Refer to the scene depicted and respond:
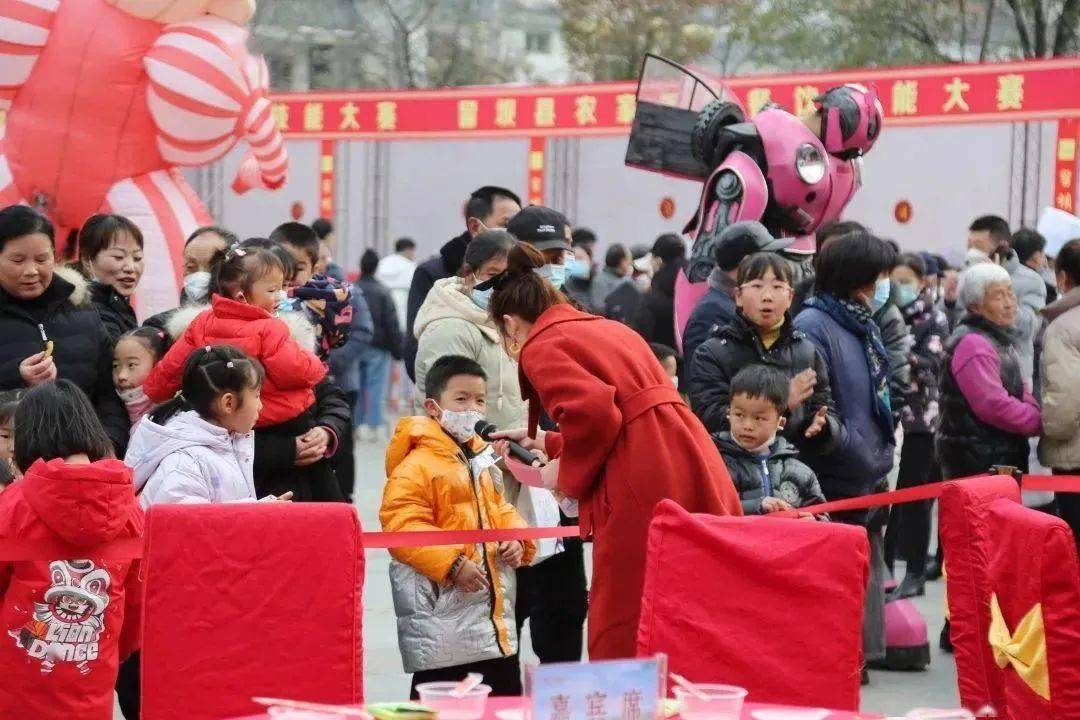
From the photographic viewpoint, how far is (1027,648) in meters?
3.62

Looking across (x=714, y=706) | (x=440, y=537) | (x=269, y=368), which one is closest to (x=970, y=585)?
(x=714, y=706)

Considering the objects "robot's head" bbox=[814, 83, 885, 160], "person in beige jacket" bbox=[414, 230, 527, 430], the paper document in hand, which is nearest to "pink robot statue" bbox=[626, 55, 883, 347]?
"robot's head" bbox=[814, 83, 885, 160]

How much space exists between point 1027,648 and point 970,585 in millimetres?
267

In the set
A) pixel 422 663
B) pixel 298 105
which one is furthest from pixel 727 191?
pixel 298 105

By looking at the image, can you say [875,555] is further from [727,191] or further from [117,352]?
[117,352]

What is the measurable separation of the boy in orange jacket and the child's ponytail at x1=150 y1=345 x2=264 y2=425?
1.66 feet

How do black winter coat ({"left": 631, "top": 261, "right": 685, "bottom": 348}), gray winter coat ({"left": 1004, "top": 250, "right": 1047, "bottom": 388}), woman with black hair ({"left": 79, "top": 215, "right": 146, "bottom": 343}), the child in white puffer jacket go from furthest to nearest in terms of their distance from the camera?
1. black winter coat ({"left": 631, "top": 261, "right": 685, "bottom": 348})
2. gray winter coat ({"left": 1004, "top": 250, "right": 1047, "bottom": 388})
3. woman with black hair ({"left": 79, "top": 215, "right": 146, "bottom": 343})
4. the child in white puffer jacket

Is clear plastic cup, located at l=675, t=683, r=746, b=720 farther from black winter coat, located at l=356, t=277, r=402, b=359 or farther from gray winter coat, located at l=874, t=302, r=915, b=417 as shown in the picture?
black winter coat, located at l=356, t=277, r=402, b=359

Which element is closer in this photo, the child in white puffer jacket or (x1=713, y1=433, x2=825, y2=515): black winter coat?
the child in white puffer jacket

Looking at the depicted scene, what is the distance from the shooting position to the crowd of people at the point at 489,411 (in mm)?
4152

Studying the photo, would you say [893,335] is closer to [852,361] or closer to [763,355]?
[852,361]

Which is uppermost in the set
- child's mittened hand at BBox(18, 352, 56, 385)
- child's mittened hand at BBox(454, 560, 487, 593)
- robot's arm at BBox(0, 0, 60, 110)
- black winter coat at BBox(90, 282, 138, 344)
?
robot's arm at BBox(0, 0, 60, 110)

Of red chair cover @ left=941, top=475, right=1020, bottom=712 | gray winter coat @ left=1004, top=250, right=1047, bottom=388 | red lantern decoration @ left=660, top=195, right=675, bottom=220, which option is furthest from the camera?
red lantern decoration @ left=660, top=195, right=675, bottom=220

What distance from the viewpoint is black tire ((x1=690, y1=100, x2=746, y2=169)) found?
25.7 feet
